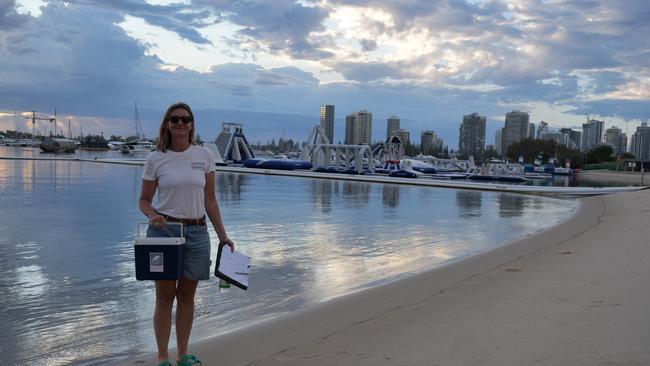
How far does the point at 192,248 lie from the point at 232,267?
1.30 ft

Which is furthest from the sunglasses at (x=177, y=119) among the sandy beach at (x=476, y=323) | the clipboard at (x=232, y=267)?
the sandy beach at (x=476, y=323)

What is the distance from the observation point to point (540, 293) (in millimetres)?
6254

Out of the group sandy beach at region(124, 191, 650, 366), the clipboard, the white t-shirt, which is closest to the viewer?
the white t-shirt

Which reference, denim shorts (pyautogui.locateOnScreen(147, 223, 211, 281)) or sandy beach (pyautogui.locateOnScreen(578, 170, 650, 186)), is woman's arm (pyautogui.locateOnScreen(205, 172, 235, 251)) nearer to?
denim shorts (pyautogui.locateOnScreen(147, 223, 211, 281))

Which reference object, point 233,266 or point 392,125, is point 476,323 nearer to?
point 233,266

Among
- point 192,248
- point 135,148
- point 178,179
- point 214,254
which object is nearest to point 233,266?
point 192,248

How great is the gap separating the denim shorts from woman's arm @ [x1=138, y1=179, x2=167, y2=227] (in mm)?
76

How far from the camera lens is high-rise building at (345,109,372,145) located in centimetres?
18675

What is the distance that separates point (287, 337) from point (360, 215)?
445 inches

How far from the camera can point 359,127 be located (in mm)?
187750

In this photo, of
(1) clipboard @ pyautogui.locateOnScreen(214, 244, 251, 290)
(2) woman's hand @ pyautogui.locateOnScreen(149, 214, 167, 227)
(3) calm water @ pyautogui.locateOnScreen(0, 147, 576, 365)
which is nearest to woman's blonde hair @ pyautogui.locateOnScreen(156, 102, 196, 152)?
(2) woman's hand @ pyautogui.locateOnScreen(149, 214, 167, 227)

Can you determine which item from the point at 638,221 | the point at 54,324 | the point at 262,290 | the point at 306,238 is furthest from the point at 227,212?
the point at 638,221

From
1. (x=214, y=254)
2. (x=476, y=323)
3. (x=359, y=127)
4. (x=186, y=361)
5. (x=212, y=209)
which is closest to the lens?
(x=186, y=361)

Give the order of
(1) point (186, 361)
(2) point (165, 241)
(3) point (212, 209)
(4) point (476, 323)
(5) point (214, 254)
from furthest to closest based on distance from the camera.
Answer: (5) point (214, 254) < (4) point (476, 323) < (3) point (212, 209) < (1) point (186, 361) < (2) point (165, 241)
